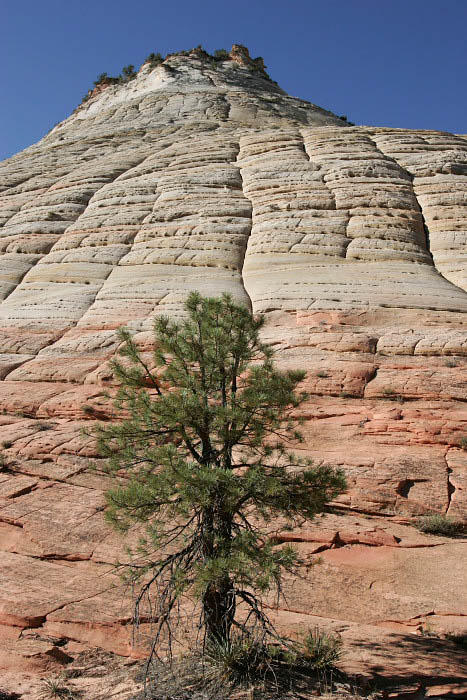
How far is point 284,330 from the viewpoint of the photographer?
14.7 m

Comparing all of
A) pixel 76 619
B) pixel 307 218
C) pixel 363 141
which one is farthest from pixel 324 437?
pixel 363 141

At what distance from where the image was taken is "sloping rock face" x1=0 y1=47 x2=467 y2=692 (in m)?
8.37

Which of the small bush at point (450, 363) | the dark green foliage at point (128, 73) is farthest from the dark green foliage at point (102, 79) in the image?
the small bush at point (450, 363)

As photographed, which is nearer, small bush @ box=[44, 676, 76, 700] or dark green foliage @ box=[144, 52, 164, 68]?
Answer: small bush @ box=[44, 676, 76, 700]

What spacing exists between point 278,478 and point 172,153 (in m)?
25.1

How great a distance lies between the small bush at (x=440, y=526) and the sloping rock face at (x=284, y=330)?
0.62ft

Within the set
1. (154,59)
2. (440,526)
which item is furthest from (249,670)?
(154,59)

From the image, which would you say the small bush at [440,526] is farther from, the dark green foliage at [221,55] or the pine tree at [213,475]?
the dark green foliage at [221,55]

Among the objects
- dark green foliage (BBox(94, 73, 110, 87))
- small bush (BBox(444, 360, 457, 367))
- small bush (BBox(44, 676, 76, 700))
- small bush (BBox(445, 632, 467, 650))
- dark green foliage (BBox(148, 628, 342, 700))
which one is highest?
dark green foliage (BBox(94, 73, 110, 87))

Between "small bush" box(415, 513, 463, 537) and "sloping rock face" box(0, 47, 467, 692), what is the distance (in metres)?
0.19

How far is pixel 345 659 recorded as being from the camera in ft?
22.9

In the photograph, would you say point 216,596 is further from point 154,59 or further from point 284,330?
point 154,59

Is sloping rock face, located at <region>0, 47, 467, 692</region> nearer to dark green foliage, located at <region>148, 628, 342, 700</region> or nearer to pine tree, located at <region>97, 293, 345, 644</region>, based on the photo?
dark green foliage, located at <region>148, 628, 342, 700</region>

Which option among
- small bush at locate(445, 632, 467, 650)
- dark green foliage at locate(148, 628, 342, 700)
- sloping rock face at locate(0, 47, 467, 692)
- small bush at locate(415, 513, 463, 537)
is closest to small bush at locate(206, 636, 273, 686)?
dark green foliage at locate(148, 628, 342, 700)
